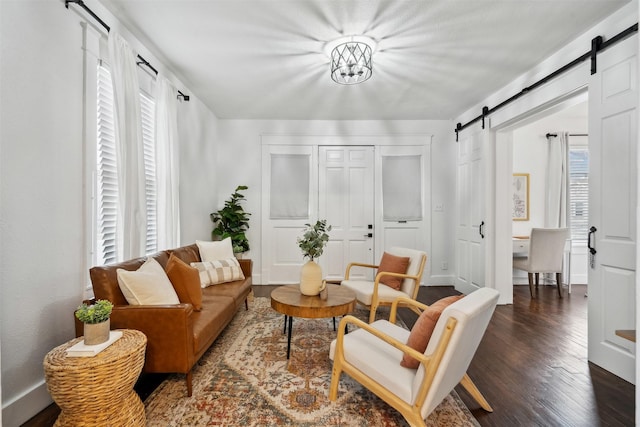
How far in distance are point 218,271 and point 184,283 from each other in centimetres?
86

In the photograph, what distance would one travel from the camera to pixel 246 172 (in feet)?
16.2

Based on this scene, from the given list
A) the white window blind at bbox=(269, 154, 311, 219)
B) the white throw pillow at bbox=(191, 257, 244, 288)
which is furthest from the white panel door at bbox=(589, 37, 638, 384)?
the white window blind at bbox=(269, 154, 311, 219)

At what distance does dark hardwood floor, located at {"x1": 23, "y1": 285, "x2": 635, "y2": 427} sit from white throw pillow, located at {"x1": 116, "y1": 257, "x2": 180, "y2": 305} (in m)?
0.62

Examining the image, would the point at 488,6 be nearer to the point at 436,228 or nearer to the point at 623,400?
the point at 623,400

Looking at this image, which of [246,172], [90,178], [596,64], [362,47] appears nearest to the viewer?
[90,178]

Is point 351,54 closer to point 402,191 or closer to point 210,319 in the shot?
point 210,319

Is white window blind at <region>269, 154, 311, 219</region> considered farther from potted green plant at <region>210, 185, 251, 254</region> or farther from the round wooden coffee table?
the round wooden coffee table

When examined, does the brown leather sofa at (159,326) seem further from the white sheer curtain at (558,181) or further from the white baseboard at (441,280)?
the white sheer curtain at (558,181)

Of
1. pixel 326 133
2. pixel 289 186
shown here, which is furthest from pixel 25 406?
pixel 326 133

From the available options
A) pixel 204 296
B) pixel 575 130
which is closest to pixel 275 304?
pixel 204 296

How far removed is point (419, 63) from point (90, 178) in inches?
124

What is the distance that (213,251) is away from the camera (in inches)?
135

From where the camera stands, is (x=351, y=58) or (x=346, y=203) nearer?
(x=351, y=58)

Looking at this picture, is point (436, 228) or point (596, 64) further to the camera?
point (436, 228)
